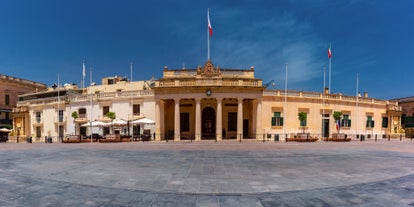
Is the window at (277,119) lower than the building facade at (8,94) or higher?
lower

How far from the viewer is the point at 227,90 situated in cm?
2708

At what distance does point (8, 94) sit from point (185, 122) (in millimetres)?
49964

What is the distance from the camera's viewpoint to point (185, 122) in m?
31.2

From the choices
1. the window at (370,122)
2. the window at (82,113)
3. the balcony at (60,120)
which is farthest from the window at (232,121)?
the balcony at (60,120)

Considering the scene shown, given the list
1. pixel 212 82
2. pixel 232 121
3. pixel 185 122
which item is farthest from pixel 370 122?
pixel 185 122

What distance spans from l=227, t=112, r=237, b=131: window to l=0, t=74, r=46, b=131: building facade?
47.9 m

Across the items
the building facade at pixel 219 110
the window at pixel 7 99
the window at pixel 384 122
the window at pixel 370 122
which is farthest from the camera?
the window at pixel 7 99

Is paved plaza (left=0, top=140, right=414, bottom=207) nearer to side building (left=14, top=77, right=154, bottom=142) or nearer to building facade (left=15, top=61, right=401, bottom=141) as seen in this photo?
building facade (left=15, top=61, right=401, bottom=141)

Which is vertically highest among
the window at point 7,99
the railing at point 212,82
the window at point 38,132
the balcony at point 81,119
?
the railing at point 212,82

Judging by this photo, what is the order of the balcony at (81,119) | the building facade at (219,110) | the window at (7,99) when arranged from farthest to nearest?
the window at (7,99) < the balcony at (81,119) < the building facade at (219,110)

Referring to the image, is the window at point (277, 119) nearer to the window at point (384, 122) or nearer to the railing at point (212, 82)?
the railing at point (212, 82)

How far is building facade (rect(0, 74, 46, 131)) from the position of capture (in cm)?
4981

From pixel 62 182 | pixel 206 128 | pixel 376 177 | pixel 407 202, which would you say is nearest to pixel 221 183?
pixel 407 202

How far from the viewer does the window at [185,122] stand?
31.1 meters
